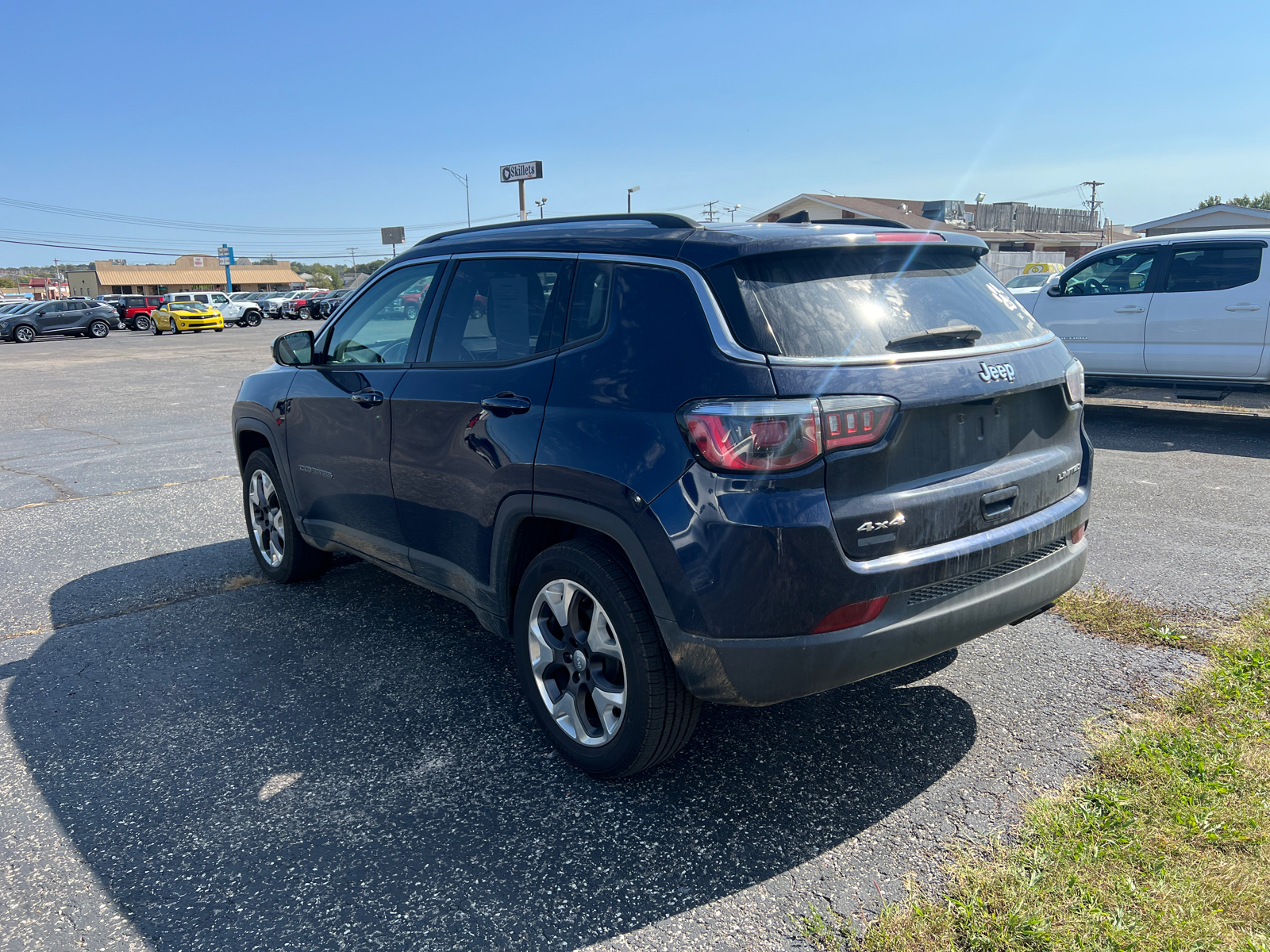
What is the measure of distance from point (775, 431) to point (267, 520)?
3.79m

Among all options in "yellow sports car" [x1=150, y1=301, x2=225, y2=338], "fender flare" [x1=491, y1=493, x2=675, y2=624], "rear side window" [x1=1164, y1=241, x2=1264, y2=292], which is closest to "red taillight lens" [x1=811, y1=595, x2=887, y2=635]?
"fender flare" [x1=491, y1=493, x2=675, y2=624]

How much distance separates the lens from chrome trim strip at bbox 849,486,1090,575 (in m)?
2.61

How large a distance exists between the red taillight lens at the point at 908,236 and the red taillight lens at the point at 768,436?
0.83 metres

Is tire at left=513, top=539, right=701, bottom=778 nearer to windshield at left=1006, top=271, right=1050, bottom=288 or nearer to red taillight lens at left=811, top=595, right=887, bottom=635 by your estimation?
red taillight lens at left=811, top=595, right=887, bottom=635

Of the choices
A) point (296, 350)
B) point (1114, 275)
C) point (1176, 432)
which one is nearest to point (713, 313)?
point (296, 350)

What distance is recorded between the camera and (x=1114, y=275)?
389 inches

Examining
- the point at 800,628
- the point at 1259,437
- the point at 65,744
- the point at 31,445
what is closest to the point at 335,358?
the point at 65,744

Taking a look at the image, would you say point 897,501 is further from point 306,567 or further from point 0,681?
point 0,681

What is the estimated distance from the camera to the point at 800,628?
2568mm

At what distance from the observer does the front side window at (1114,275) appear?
9.60 metres

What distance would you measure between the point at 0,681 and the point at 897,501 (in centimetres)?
391

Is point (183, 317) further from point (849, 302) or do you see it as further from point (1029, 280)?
point (849, 302)

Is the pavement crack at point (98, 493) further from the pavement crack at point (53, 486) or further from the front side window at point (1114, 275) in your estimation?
the front side window at point (1114, 275)

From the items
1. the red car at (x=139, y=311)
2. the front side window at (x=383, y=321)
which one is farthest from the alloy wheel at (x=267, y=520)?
the red car at (x=139, y=311)
